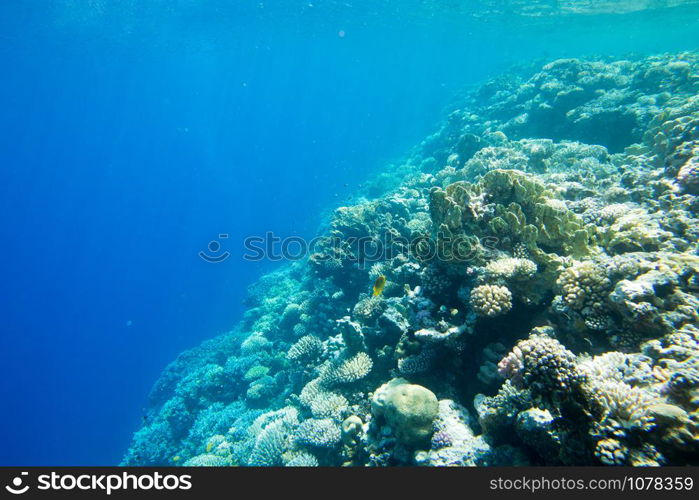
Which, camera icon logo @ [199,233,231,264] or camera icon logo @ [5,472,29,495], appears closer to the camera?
camera icon logo @ [5,472,29,495]

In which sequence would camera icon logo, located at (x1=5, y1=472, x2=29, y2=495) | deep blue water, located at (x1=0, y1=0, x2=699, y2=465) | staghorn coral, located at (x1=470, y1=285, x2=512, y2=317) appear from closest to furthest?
camera icon logo, located at (x1=5, y1=472, x2=29, y2=495) → staghorn coral, located at (x1=470, y1=285, x2=512, y2=317) → deep blue water, located at (x1=0, y1=0, x2=699, y2=465)

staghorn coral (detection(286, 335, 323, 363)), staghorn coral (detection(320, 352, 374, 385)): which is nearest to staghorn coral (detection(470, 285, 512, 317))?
staghorn coral (detection(320, 352, 374, 385))

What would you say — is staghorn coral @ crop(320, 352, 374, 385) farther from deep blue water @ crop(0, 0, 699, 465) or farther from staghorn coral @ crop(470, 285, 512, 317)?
deep blue water @ crop(0, 0, 699, 465)

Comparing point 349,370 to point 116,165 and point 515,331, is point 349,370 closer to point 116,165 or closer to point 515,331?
point 515,331

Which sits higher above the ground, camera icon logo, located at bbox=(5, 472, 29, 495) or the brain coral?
camera icon logo, located at bbox=(5, 472, 29, 495)

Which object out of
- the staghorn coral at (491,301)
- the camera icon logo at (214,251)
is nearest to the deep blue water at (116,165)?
the camera icon logo at (214,251)

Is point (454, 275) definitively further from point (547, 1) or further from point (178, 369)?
point (547, 1)

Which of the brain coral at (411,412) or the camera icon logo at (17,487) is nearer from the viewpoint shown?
the camera icon logo at (17,487)

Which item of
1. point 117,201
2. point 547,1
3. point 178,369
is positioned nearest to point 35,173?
point 117,201

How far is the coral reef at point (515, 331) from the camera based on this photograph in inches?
113

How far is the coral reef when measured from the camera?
2.87 meters

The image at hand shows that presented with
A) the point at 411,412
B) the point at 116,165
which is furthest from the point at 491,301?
the point at 116,165

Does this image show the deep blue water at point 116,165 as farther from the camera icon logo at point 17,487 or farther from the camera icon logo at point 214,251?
the camera icon logo at point 17,487

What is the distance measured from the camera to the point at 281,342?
1259cm
